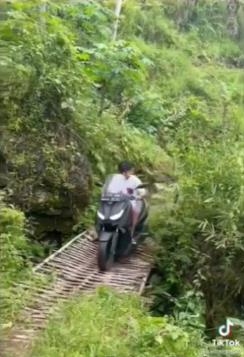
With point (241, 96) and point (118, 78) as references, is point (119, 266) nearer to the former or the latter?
point (118, 78)

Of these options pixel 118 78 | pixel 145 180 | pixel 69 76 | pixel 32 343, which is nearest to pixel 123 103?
pixel 118 78

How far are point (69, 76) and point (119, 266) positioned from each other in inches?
97.1

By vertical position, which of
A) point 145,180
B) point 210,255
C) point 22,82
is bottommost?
point 145,180

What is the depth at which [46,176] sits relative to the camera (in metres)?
7.46

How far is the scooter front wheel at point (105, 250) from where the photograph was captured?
659 cm

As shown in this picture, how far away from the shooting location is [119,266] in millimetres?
6859

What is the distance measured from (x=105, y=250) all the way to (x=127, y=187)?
0.83m

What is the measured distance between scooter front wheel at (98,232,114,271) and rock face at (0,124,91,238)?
1.09 m

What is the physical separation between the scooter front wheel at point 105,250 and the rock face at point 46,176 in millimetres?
1093

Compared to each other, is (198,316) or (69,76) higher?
(69,76)

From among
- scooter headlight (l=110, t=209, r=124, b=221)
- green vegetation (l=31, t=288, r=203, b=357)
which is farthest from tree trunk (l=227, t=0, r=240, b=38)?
green vegetation (l=31, t=288, r=203, b=357)

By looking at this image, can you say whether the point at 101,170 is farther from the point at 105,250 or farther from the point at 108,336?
the point at 108,336

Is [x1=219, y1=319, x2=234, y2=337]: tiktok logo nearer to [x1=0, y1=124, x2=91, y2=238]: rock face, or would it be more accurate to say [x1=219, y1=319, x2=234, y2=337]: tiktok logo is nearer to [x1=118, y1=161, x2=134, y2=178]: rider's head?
[x1=118, y1=161, x2=134, y2=178]: rider's head

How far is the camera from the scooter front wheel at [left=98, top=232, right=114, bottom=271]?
659cm
